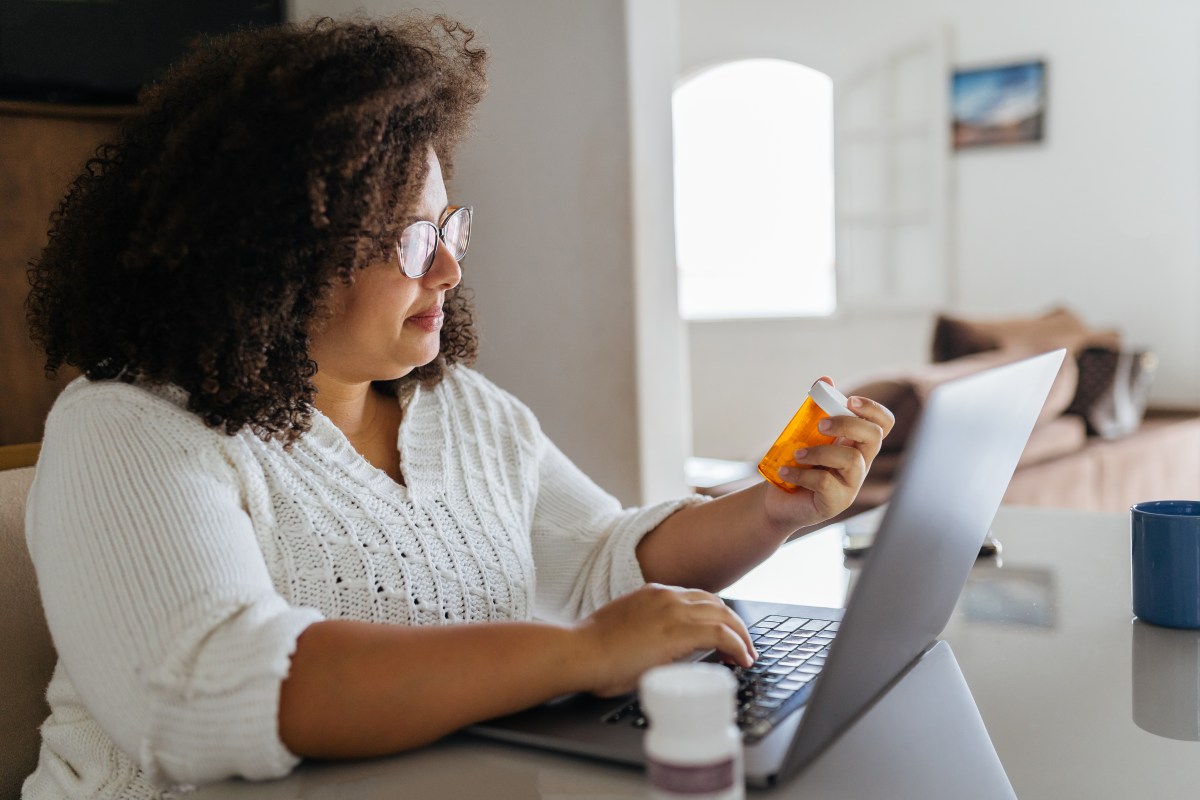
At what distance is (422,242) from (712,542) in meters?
0.43

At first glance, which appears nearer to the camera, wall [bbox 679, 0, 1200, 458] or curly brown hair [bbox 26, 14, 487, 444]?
curly brown hair [bbox 26, 14, 487, 444]

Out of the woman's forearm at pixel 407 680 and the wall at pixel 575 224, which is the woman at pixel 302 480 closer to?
the woman's forearm at pixel 407 680

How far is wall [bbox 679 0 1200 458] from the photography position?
5.20 m

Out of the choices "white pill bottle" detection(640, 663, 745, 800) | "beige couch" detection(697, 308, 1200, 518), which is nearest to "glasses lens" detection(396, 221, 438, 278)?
"white pill bottle" detection(640, 663, 745, 800)

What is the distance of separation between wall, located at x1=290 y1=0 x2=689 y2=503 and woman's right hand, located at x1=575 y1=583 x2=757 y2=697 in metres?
0.87

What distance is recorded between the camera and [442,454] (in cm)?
114

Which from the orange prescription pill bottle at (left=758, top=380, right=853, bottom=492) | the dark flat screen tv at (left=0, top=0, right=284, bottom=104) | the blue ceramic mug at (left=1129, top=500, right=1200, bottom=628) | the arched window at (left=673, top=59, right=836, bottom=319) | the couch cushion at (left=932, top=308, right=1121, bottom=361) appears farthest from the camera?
the arched window at (left=673, top=59, right=836, bottom=319)

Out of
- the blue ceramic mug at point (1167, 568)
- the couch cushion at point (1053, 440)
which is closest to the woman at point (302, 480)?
the blue ceramic mug at point (1167, 568)

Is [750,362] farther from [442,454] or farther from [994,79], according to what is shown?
[442,454]

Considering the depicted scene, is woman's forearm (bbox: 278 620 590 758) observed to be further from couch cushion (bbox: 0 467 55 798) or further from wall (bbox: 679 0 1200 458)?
wall (bbox: 679 0 1200 458)

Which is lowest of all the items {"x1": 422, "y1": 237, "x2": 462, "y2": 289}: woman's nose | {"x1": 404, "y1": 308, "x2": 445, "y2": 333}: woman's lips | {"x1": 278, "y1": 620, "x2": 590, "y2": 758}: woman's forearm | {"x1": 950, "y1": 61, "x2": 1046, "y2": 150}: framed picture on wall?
{"x1": 278, "y1": 620, "x2": 590, "y2": 758}: woman's forearm

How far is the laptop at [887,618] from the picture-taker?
0.65 meters

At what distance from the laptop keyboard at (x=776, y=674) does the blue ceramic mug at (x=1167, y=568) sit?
11.5 inches

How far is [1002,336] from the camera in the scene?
445 centimetres
